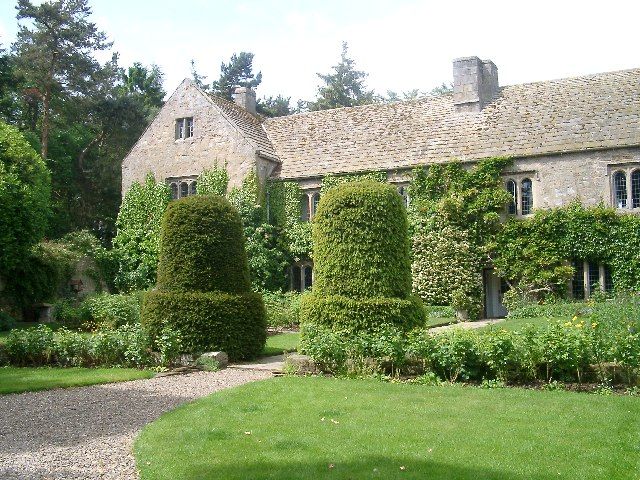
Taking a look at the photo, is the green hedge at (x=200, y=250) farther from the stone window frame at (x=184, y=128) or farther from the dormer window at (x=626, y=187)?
the stone window frame at (x=184, y=128)

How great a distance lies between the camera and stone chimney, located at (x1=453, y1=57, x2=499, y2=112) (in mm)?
25777

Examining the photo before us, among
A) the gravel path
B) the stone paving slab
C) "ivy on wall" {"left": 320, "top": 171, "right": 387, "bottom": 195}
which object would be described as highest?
"ivy on wall" {"left": 320, "top": 171, "right": 387, "bottom": 195}

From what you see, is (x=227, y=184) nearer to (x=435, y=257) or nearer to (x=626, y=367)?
(x=435, y=257)

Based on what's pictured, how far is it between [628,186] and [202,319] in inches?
629

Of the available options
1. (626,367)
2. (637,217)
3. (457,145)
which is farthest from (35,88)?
(626,367)

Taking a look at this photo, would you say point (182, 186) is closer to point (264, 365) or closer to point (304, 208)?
point (304, 208)

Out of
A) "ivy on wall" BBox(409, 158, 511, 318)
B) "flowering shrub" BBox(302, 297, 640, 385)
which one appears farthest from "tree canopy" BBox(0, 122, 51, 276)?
"flowering shrub" BBox(302, 297, 640, 385)

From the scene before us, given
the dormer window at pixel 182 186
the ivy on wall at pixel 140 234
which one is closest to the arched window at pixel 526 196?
the dormer window at pixel 182 186

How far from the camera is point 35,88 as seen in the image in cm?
3662

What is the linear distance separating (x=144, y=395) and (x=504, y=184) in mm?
17386

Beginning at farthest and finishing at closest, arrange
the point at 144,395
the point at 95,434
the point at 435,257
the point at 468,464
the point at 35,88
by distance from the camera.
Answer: the point at 35,88
the point at 435,257
the point at 144,395
the point at 95,434
the point at 468,464

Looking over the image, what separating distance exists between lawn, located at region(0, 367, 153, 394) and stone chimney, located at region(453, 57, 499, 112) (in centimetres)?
1874

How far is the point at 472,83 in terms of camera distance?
26109 millimetres

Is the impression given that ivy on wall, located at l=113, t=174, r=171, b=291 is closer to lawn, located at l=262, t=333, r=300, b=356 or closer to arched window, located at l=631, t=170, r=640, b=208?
lawn, located at l=262, t=333, r=300, b=356
